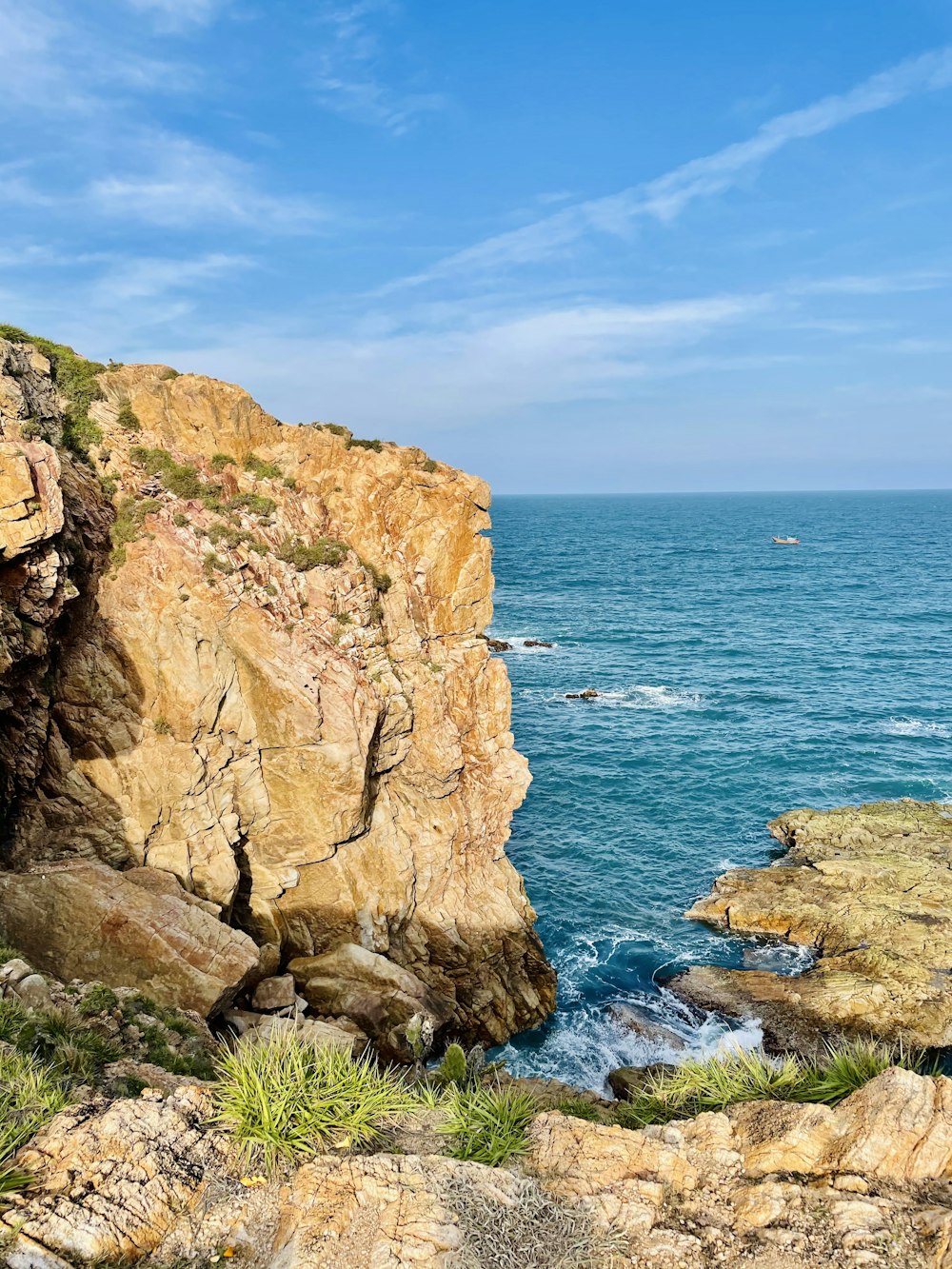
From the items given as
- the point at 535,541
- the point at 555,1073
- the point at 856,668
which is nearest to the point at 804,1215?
the point at 555,1073

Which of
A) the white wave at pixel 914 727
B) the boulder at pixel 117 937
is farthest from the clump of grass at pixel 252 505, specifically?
the white wave at pixel 914 727

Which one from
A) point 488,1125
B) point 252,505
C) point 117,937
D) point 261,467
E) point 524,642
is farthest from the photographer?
point 524,642

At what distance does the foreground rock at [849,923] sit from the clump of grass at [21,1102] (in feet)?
74.4

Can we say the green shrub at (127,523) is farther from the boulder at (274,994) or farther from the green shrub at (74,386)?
the boulder at (274,994)

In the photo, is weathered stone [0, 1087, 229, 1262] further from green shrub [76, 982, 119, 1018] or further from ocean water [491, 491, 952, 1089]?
ocean water [491, 491, 952, 1089]

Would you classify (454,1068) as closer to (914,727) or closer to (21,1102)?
(21,1102)

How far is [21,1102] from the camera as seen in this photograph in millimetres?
8312

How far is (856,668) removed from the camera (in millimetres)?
60875

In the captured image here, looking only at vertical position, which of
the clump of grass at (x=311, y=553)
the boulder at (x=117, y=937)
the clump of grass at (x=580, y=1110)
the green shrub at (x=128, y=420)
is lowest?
the clump of grass at (x=580, y=1110)

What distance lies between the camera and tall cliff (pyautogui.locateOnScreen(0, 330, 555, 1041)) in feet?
60.4

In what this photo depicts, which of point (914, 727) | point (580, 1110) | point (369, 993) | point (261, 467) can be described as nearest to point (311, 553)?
point (261, 467)

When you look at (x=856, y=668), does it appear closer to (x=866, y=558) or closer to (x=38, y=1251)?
(x=38, y=1251)

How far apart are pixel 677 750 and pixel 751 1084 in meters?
34.4

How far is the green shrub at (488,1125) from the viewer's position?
9352mm
